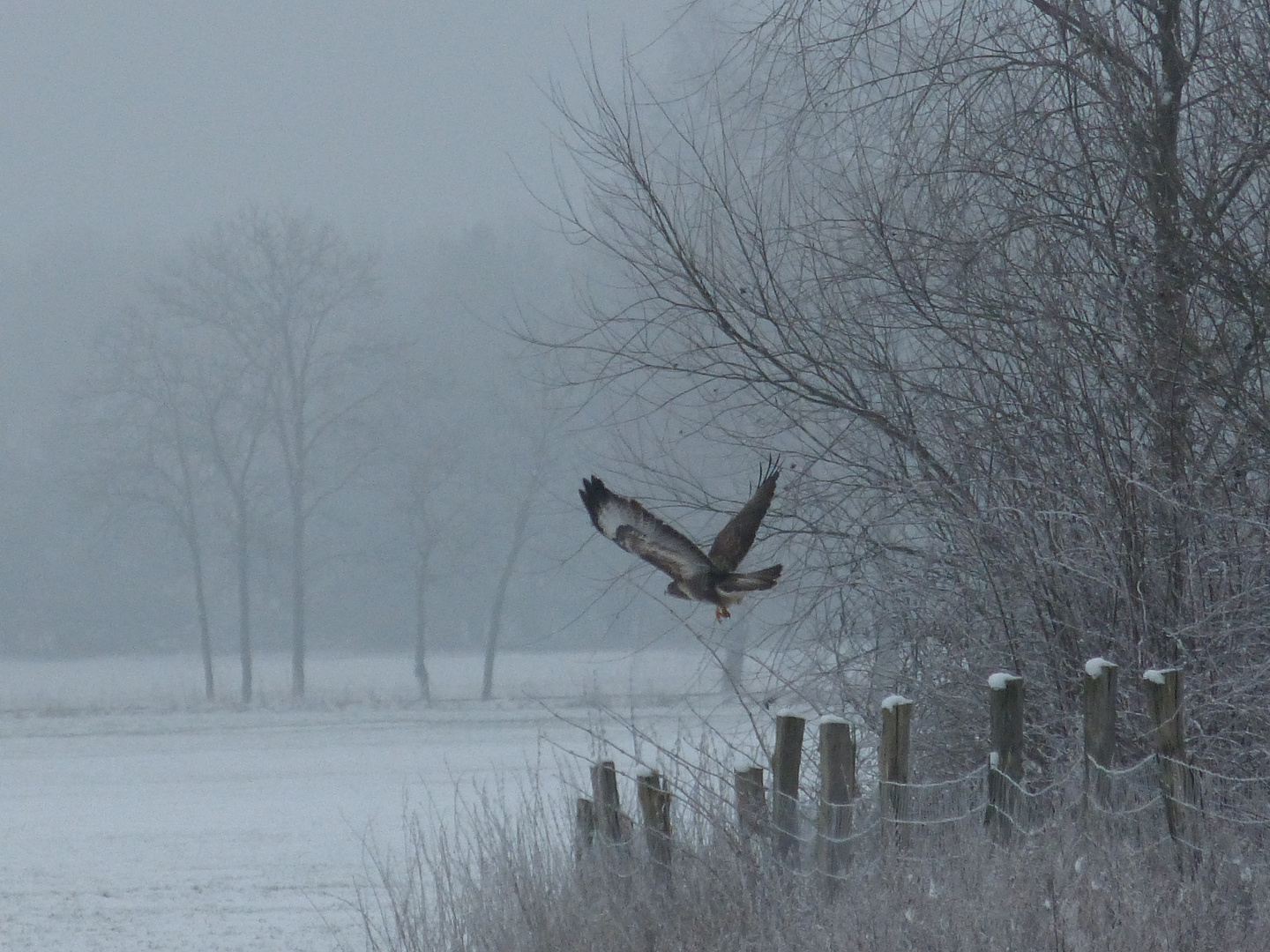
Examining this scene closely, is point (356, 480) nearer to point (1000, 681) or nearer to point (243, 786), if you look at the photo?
point (243, 786)

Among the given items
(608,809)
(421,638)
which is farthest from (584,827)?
(421,638)

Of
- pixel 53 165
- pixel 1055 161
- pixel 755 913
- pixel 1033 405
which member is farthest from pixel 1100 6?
pixel 53 165

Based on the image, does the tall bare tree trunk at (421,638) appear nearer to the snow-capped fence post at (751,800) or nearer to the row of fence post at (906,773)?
the snow-capped fence post at (751,800)

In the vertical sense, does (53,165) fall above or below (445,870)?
above

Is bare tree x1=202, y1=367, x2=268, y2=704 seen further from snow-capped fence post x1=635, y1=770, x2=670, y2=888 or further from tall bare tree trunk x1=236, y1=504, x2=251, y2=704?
snow-capped fence post x1=635, y1=770, x2=670, y2=888

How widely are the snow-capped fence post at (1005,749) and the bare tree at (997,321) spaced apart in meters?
0.70

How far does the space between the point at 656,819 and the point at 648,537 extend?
A: 5.19 feet

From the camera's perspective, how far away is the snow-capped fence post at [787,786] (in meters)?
4.28

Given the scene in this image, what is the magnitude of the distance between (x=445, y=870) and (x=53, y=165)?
10914cm

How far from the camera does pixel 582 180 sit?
22.7ft

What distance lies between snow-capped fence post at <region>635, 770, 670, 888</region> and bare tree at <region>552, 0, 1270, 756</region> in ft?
4.74

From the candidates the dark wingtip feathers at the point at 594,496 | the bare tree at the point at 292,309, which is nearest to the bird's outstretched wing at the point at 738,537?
the dark wingtip feathers at the point at 594,496

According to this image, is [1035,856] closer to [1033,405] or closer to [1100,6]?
[1033,405]

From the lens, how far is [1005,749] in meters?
4.35
